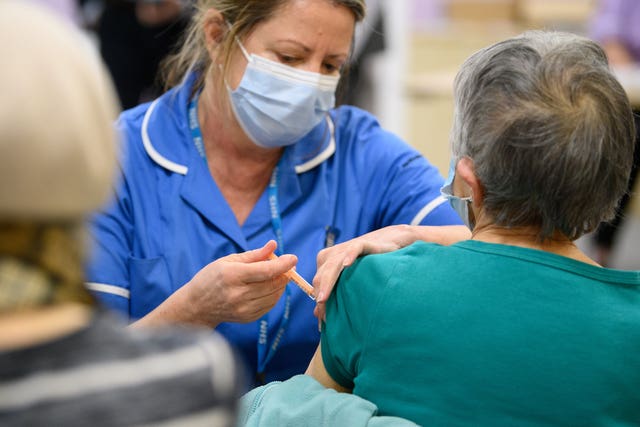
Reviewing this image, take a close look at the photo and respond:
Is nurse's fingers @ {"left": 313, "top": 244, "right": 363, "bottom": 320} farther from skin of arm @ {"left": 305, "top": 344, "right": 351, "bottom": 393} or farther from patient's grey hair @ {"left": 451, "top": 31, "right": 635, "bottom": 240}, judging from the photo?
patient's grey hair @ {"left": 451, "top": 31, "right": 635, "bottom": 240}

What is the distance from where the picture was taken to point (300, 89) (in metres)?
1.88

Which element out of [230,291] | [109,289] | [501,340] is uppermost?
[501,340]

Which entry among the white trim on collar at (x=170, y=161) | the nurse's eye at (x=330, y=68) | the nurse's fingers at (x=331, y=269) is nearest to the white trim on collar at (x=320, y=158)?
the white trim on collar at (x=170, y=161)

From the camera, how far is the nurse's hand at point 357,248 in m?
1.42

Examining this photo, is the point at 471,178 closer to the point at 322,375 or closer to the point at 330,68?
the point at 322,375

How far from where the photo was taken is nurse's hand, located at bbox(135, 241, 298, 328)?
1.53 metres

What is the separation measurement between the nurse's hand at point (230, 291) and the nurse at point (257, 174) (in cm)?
17

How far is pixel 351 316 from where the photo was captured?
1.35 m

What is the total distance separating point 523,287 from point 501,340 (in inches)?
3.1

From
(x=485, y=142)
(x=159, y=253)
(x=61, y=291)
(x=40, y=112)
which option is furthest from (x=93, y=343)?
(x=159, y=253)

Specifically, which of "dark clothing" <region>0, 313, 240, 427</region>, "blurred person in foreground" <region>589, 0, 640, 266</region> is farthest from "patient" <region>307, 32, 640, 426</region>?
"blurred person in foreground" <region>589, 0, 640, 266</region>

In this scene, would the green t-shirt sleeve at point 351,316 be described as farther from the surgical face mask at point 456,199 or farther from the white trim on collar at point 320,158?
the white trim on collar at point 320,158

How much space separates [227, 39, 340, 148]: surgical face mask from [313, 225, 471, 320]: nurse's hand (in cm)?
36

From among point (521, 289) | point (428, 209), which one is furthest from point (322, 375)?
point (428, 209)
